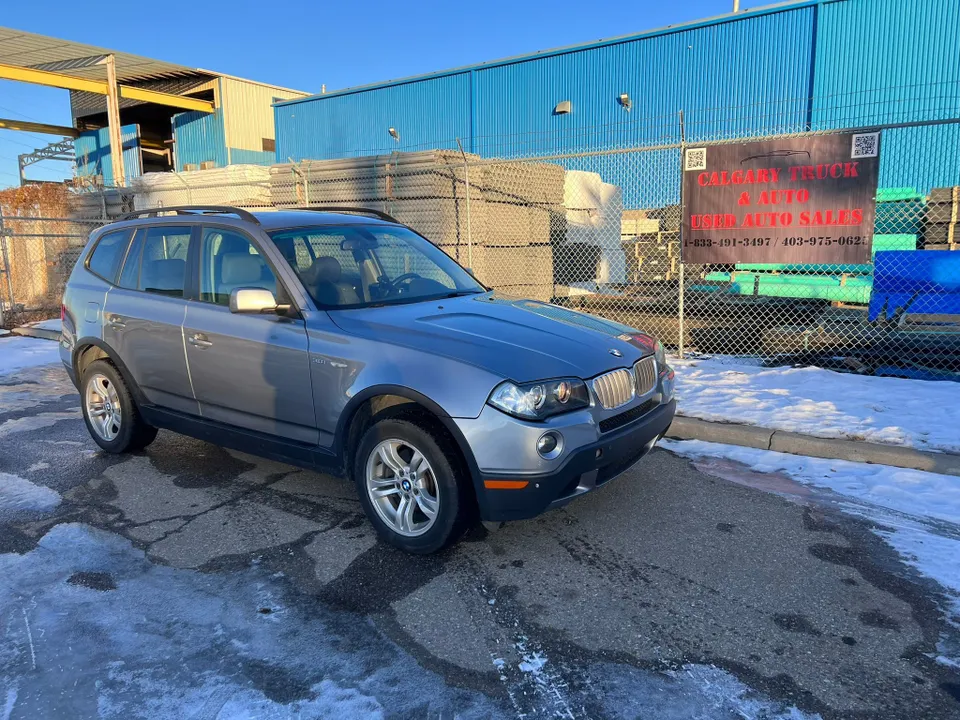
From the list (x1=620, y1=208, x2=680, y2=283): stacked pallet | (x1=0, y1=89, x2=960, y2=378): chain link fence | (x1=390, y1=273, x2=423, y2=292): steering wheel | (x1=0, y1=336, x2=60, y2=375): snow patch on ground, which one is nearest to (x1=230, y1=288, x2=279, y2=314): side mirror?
(x1=390, y1=273, x2=423, y2=292): steering wheel

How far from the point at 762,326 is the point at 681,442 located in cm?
603

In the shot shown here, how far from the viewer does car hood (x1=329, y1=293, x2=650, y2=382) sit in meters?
→ 3.32

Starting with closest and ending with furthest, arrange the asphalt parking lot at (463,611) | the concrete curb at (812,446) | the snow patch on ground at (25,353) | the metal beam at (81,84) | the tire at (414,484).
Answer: the asphalt parking lot at (463,611) → the tire at (414,484) → the concrete curb at (812,446) → the snow patch on ground at (25,353) → the metal beam at (81,84)

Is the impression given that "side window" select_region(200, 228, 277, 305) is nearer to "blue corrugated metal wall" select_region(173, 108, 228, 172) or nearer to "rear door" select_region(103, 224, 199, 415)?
"rear door" select_region(103, 224, 199, 415)

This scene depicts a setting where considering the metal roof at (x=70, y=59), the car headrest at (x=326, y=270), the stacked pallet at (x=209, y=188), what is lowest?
the car headrest at (x=326, y=270)

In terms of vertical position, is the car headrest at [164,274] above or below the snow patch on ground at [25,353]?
above

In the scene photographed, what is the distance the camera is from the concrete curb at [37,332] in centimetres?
1153

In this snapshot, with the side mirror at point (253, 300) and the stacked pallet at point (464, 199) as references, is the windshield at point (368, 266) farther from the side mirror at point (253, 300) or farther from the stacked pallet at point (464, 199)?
the stacked pallet at point (464, 199)

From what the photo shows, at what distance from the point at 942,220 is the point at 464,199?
7297 millimetres

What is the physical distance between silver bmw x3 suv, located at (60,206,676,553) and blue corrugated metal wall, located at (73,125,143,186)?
33138 millimetres

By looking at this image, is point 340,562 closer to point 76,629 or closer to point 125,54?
point 76,629

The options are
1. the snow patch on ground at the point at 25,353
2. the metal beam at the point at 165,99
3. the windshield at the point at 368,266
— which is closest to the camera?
the windshield at the point at 368,266

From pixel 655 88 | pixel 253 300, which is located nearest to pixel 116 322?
pixel 253 300

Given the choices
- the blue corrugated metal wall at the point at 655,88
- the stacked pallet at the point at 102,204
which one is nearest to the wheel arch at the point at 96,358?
the stacked pallet at the point at 102,204
